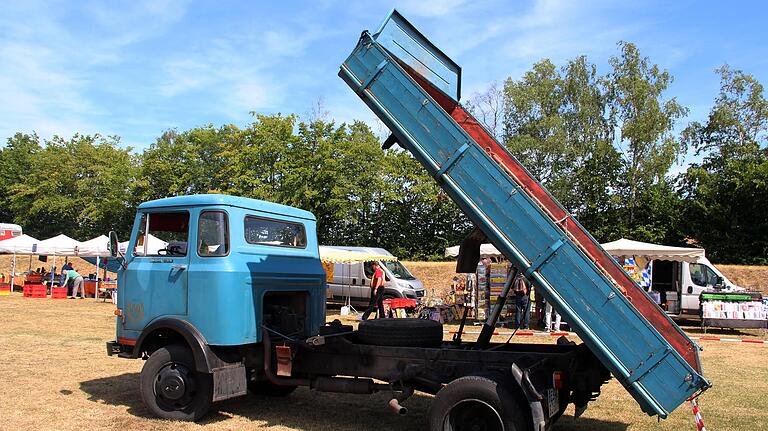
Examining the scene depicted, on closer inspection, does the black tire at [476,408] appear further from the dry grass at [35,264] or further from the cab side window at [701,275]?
the dry grass at [35,264]

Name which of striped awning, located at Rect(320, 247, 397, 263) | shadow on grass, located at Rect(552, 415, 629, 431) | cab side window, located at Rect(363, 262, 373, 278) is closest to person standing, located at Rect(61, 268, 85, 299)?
striped awning, located at Rect(320, 247, 397, 263)

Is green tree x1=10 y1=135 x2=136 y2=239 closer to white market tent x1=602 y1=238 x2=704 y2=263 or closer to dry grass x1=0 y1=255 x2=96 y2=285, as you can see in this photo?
dry grass x1=0 y1=255 x2=96 y2=285

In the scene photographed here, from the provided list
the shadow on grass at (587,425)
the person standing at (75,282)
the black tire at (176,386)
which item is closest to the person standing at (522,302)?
the shadow on grass at (587,425)

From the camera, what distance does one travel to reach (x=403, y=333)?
602 cm

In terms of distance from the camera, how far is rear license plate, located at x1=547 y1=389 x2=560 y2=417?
5.00m

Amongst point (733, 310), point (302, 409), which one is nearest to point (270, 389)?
point (302, 409)

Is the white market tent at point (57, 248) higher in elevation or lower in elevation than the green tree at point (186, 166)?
lower

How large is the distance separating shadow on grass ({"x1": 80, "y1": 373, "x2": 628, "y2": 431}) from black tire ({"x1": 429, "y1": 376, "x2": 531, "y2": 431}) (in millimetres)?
1291

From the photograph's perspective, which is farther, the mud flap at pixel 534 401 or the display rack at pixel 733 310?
the display rack at pixel 733 310

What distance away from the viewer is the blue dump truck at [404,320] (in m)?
4.77

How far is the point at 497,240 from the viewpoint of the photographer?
16.4 feet

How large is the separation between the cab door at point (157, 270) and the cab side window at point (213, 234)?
20 centimetres

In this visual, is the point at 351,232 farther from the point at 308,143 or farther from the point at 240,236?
the point at 240,236

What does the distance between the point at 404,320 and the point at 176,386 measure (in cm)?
251
